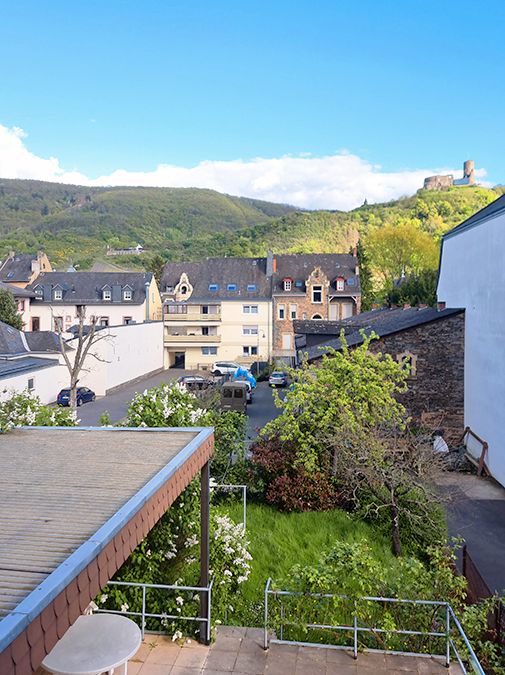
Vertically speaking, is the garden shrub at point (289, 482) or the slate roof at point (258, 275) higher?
the slate roof at point (258, 275)

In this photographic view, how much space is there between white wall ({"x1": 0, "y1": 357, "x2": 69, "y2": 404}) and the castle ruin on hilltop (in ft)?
382

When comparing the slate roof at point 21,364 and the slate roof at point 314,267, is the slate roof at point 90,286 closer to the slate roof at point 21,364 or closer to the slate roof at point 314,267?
the slate roof at point 314,267

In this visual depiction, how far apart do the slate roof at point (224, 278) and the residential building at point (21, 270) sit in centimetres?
1376

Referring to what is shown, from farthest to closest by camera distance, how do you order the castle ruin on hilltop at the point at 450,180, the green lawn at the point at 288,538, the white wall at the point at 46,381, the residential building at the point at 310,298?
1. the castle ruin on hilltop at the point at 450,180
2. the residential building at the point at 310,298
3. the white wall at the point at 46,381
4. the green lawn at the point at 288,538

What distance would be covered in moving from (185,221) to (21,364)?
119m

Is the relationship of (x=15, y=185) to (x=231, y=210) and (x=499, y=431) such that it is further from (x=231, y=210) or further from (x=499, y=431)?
(x=499, y=431)

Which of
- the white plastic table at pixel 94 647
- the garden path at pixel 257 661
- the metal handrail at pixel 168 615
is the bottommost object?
the garden path at pixel 257 661

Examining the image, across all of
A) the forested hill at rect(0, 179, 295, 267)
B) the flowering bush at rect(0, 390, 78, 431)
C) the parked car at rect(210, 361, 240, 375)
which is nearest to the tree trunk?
the flowering bush at rect(0, 390, 78, 431)

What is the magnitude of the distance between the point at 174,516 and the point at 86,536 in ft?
14.5

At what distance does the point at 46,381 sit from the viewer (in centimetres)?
2812

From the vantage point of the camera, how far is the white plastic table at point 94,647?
5391mm

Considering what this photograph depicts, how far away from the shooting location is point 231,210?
156 m

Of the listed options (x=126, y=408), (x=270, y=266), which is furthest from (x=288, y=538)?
(x=270, y=266)

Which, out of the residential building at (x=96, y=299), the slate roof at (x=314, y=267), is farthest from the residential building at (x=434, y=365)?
the residential building at (x=96, y=299)
